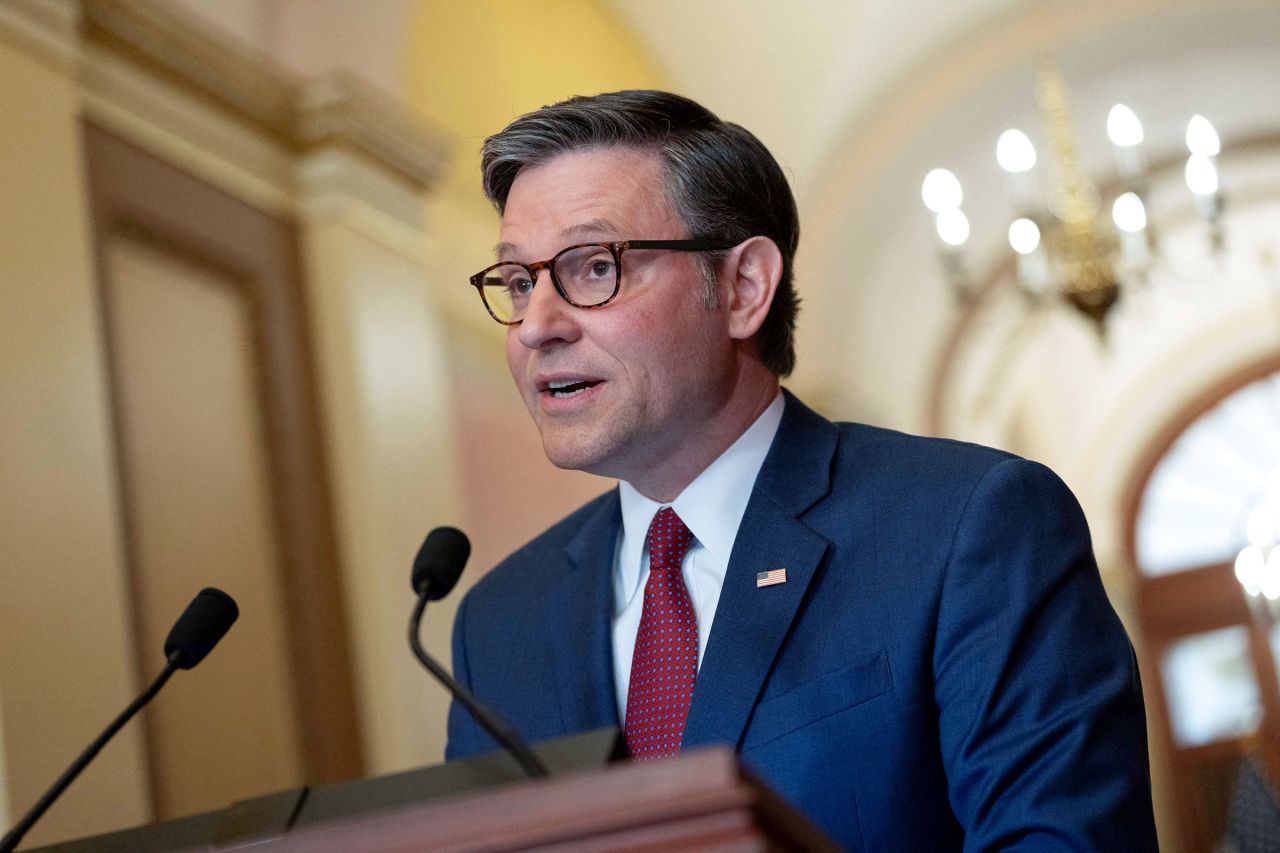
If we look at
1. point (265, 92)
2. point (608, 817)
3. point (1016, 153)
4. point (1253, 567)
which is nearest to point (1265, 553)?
point (1253, 567)

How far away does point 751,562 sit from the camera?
7.24 ft

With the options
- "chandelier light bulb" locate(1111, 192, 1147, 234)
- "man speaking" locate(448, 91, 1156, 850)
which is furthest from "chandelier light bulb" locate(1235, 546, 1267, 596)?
"man speaking" locate(448, 91, 1156, 850)

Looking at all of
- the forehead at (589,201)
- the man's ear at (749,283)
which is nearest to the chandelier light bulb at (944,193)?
the man's ear at (749,283)

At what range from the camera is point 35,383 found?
3.37 m

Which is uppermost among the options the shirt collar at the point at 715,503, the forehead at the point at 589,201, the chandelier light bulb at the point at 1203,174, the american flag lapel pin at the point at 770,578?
the chandelier light bulb at the point at 1203,174

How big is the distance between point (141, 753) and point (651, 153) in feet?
6.26

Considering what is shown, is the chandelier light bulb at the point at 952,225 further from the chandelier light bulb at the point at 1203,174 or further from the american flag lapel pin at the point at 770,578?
the american flag lapel pin at the point at 770,578

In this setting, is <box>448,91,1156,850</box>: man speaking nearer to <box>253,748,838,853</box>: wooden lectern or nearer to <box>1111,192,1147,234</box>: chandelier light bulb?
<box>253,748,838,853</box>: wooden lectern

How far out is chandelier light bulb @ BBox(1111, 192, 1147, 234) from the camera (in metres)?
7.06

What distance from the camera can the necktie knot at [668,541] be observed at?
235 centimetres

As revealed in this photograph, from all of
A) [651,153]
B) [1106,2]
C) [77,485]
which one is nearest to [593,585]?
[651,153]

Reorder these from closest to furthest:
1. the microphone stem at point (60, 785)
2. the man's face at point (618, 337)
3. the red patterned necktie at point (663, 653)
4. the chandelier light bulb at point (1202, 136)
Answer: the microphone stem at point (60, 785), the red patterned necktie at point (663, 653), the man's face at point (618, 337), the chandelier light bulb at point (1202, 136)

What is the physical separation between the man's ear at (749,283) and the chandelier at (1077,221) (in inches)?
179

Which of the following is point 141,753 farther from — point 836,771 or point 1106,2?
point 1106,2
